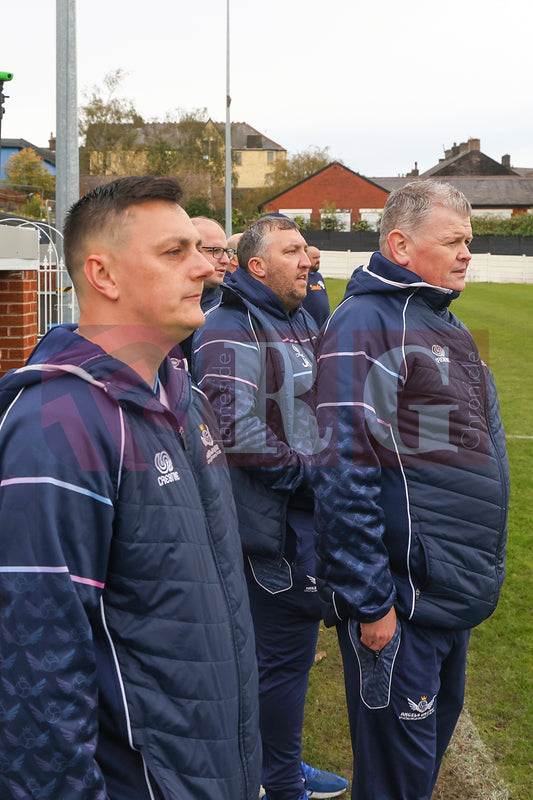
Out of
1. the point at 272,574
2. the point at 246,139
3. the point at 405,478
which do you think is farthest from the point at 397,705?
the point at 246,139

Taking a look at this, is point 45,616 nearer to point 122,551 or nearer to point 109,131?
point 122,551

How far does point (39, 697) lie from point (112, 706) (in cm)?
19

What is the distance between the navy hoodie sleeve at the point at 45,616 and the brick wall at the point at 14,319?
5135 millimetres

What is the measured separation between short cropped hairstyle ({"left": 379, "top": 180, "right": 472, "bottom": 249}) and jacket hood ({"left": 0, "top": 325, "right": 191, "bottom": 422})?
4.22 ft

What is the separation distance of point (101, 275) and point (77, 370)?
26 cm

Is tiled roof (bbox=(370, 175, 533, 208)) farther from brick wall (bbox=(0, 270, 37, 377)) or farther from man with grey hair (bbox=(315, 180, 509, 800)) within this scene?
man with grey hair (bbox=(315, 180, 509, 800))

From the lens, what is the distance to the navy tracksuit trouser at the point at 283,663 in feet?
10.3

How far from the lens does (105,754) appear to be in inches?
61.1

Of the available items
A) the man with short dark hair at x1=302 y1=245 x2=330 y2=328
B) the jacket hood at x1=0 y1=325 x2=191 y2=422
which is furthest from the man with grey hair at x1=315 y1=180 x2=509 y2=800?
the man with short dark hair at x1=302 y1=245 x2=330 y2=328

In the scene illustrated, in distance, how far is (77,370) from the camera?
5.00 ft

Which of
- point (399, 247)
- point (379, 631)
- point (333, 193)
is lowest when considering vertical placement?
point (379, 631)

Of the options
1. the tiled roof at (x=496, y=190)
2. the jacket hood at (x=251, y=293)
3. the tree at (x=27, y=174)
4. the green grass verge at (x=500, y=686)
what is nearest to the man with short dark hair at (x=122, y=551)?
the jacket hood at (x=251, y=293)

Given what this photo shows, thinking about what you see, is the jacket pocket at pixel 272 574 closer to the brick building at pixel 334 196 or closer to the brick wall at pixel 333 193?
the brick building at pixel 334 196

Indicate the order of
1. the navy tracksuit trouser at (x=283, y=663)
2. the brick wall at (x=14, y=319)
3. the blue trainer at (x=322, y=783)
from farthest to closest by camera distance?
the brick wall at (x=14, y=319)
the blue trainer at (x=322, y=783)
the navy tracksuit trouser at (x=283, y=663)
